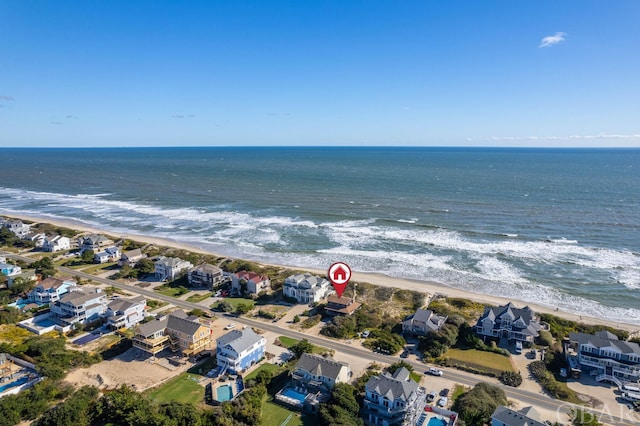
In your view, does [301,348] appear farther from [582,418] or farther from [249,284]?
[582,418]

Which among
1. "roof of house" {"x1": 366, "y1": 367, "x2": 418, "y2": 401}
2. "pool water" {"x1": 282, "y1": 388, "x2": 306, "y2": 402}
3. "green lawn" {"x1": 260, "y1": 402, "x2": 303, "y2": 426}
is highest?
"roof of house" {"x1": 366, "y1": 367, "x2": 418, "y2": 401}

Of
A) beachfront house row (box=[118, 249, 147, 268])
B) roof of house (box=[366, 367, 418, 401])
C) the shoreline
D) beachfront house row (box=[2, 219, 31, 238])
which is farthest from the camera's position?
beachfront house row (box=[2, 219, 31, 238])

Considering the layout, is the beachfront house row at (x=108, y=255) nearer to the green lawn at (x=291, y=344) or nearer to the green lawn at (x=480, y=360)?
the green lawn at (x=291, y=344)

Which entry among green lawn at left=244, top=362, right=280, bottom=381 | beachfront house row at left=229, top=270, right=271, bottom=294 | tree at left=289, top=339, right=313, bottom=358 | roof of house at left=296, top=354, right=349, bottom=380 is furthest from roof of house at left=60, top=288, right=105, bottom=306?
roof of house at left=296, top=354, right=349, bottom=380

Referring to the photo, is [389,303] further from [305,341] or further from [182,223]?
[182,223]

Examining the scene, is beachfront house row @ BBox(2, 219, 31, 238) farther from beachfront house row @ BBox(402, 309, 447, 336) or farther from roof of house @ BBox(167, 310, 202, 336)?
beachfront house row @ BBox(402, 309, 447, 336)

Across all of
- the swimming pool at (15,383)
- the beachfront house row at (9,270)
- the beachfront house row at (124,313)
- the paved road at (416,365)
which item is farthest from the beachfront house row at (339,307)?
the beachfront house row at (9,270)

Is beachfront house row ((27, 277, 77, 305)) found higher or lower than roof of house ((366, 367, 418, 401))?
higher
